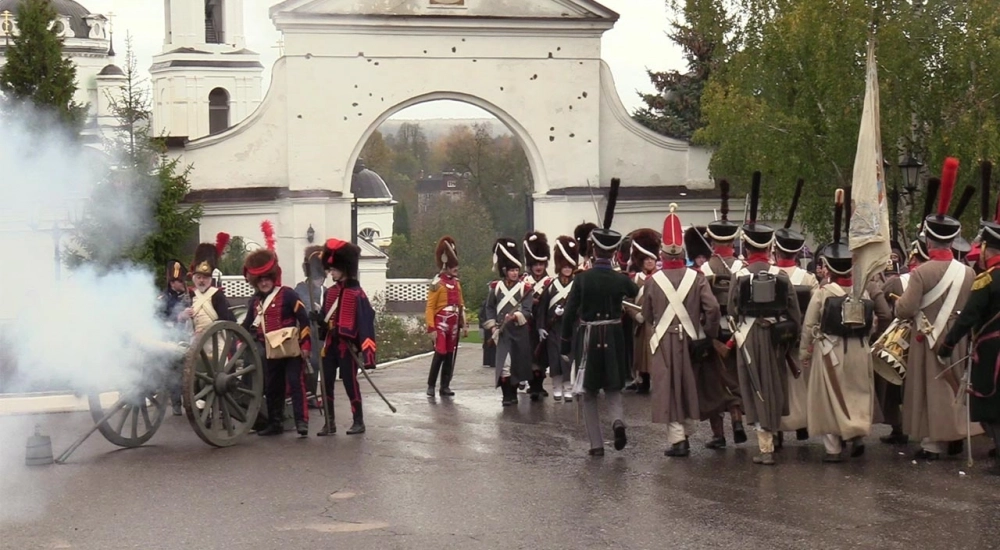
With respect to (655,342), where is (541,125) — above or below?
above

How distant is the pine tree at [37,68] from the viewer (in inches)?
1000

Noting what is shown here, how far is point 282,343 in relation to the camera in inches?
543

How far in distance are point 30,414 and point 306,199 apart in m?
16.6

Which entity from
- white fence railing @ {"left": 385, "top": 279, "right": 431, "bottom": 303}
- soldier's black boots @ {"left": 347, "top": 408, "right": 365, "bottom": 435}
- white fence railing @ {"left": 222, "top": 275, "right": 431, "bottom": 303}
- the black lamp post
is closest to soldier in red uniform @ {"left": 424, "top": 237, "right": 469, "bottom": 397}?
soldier's black boots @ {"left": 347, "top": 408, "right": 365, "bottom": 435}

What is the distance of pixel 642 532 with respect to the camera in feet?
31.3

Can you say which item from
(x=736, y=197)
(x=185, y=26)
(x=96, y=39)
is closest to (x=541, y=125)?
(x=736, y=197)

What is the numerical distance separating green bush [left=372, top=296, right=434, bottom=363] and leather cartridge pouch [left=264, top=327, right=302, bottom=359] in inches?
→ 349

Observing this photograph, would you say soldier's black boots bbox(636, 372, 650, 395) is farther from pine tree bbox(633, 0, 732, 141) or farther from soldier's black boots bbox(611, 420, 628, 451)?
pine tree bbox(633, 0, 732, 141)

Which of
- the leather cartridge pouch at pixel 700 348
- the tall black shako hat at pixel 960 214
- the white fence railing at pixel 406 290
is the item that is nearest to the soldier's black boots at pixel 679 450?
the leather cartridge pouch at pixel 700 348

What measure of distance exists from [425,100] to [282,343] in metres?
17.9

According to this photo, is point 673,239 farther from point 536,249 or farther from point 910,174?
point 910,174

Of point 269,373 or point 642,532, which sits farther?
point 269,373

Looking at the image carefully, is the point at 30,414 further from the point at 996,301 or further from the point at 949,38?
the point at 949,38

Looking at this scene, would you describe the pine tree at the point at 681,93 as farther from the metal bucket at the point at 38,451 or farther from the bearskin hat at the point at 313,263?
the metal bucket at the point at 38,451
